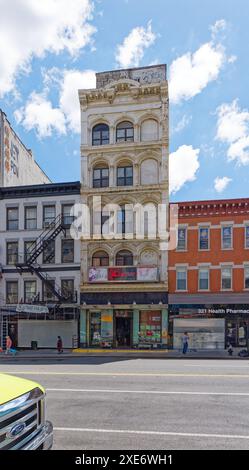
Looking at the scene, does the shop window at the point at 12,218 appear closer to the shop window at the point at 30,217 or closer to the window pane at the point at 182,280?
the shop window at the point at 30,217

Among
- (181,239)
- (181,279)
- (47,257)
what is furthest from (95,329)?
(181,239)

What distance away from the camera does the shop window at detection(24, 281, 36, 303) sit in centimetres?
3222

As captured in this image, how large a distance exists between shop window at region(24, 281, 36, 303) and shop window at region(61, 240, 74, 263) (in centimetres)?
330

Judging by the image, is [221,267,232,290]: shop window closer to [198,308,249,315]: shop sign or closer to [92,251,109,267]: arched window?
[198,308,249,315]: shop sign

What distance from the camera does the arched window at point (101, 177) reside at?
32.9 metres

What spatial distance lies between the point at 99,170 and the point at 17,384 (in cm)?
2919

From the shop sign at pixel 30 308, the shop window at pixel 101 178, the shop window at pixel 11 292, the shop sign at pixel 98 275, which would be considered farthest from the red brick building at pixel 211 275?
the shop window at pixel 11 292

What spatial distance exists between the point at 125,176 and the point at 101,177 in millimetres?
2118

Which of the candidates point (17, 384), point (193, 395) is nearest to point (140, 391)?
point (193, 395)

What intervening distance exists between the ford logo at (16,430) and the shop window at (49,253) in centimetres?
2813

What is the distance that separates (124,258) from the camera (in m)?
32.0

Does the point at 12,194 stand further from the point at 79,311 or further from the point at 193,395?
the point at 193,395

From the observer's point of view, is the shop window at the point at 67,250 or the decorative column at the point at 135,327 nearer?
the decorative column at the point at 135,327

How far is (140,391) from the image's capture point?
37.9 feet
